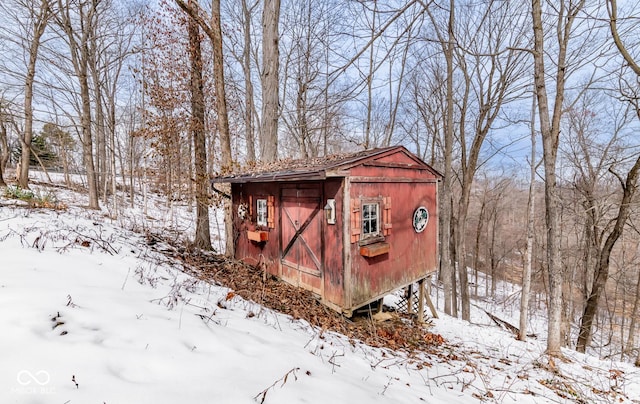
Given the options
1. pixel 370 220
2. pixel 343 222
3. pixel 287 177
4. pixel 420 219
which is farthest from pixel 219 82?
pixel 420 219

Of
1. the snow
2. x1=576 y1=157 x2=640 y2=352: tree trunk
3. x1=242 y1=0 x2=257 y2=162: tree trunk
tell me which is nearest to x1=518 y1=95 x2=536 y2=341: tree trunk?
x1=576 y1=157 x2=640 y2=352: tree trunk

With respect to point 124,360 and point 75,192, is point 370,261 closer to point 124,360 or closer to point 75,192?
point 124,360

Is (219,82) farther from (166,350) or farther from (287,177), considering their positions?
(166,350)

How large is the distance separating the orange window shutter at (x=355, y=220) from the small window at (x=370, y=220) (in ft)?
0.69

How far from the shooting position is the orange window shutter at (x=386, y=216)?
17.2ft

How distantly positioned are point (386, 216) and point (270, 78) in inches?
177

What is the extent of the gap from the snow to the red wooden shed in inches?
59.9

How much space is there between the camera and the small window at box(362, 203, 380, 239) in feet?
16.0

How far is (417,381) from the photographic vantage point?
2.75 metres

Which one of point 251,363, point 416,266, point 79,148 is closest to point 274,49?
point 416,266

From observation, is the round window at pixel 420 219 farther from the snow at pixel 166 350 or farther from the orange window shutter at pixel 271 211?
the orange window shutter at pixel 271 211

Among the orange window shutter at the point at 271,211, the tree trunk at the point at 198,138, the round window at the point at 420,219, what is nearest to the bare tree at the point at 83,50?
the tree trunk at the point at 198,138

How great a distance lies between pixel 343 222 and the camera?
4469mm

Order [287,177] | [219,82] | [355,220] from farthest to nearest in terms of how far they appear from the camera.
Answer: [219,82] < [355,220] < [287,177]
